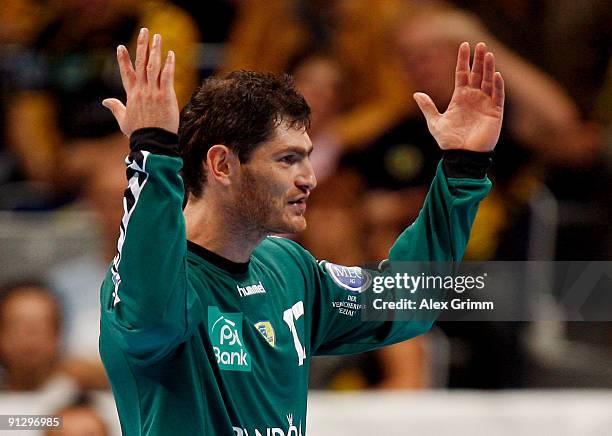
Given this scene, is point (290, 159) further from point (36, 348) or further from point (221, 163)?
point (36, 348)

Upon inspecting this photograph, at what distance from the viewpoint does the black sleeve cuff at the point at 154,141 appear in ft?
7.47

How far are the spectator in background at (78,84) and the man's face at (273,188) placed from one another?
8.86ft

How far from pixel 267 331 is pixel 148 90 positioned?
758mm

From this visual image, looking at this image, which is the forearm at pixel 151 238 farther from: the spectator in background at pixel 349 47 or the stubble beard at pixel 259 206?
the spectator in background at pixel 349 47

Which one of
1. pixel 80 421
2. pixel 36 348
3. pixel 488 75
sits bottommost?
pixel 80 421

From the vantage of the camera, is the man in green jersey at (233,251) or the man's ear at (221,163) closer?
the man in green jersey at (233,251)

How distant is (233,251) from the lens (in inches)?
109

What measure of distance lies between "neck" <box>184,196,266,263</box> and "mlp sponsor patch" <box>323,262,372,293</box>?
40 centimetres

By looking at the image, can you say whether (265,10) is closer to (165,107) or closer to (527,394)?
(527,394)

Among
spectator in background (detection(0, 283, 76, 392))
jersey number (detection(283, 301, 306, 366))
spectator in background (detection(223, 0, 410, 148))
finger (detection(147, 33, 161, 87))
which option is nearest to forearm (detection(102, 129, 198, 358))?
finger (detection(147, 33, 161, 87))

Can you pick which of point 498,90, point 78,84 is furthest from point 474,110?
point 78,84

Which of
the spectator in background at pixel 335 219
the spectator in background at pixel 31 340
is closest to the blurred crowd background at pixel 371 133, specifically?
the spectator in background at pixel 335 219

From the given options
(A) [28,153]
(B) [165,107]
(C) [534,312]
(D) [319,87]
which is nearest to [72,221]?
(A) [28,153]

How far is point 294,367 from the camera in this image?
9.18 feet
